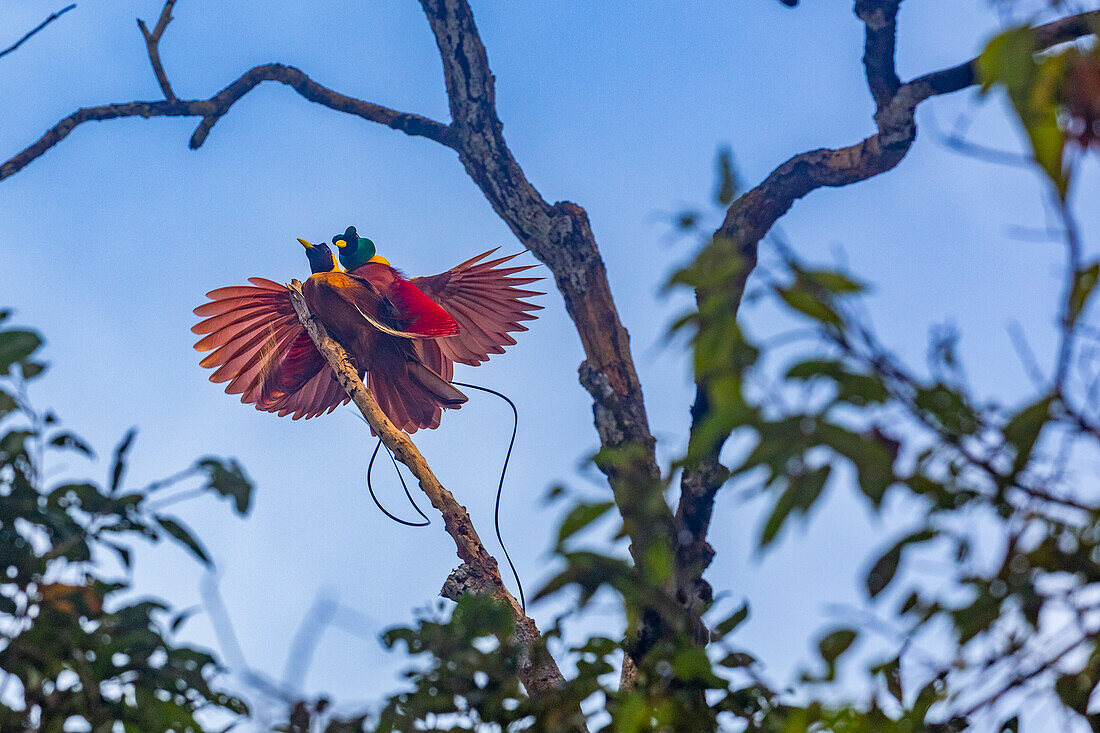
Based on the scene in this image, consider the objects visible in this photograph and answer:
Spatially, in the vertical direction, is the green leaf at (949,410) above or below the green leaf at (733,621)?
above

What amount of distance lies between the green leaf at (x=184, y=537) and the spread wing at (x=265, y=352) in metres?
1.28

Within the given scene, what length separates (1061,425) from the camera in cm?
72

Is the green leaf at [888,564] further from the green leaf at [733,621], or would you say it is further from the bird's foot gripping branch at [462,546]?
the bird's foot gripping branch at [462,546]

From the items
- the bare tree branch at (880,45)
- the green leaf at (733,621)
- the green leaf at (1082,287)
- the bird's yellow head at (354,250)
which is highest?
the bird's yellow head at (354,250)

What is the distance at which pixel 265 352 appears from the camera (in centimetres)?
228

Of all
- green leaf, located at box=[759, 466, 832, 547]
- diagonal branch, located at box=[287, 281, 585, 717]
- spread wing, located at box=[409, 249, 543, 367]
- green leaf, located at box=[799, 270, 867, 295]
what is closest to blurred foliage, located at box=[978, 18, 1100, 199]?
green leaf, located at box=[799, 270, 867, 295]

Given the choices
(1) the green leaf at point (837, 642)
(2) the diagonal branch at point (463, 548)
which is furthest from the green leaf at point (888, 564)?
(2) the diagonal branch at point (463, 548)

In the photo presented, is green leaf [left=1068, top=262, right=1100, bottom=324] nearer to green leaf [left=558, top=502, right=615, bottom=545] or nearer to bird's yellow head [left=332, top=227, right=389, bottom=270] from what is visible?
green leaf [left=558, top=502, right=615, bottom=545]

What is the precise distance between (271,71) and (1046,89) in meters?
1.89

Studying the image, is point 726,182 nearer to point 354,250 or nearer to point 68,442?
point 68,442

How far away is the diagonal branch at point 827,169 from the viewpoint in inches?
58.4

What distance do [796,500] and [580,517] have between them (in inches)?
8.1

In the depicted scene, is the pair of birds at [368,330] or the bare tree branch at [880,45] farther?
the pair of birds at [368,330]

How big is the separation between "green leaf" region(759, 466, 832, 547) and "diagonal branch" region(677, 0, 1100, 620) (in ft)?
2.54
